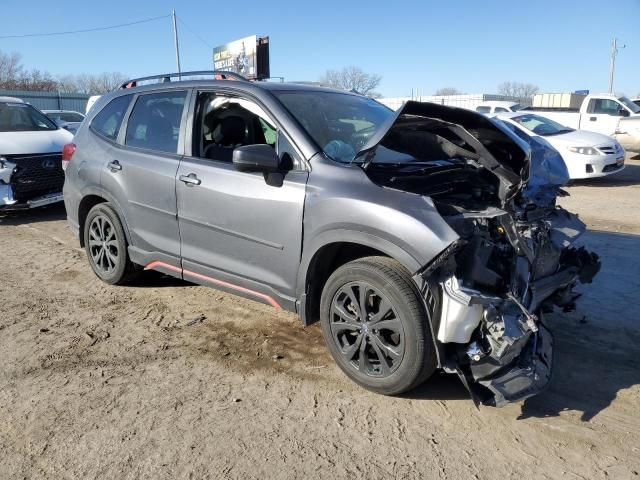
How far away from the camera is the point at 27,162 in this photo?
26.5 ft

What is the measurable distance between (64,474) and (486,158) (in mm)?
2972

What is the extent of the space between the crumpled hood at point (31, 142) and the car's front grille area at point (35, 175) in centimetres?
11

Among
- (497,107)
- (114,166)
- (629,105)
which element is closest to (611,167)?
(497,107)

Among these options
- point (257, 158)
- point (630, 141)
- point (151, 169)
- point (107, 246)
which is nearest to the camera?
point (257, 158)

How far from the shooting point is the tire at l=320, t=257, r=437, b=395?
9.81 ft

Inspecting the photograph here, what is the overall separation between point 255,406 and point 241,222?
1.29m

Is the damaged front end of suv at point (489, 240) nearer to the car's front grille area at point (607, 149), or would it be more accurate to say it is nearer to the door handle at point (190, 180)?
the door handle at point (190, 180)

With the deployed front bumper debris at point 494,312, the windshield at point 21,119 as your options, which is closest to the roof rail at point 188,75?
the deployed front bumper debris at point 494,312

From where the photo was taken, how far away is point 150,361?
3.75m

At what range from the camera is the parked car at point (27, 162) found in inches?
311

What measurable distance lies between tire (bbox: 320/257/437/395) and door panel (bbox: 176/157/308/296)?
420mm

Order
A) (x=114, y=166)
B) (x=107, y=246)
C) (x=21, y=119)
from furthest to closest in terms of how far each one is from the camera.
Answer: (x=21, y=119), (x=107, y=246), (x=114, y=166)

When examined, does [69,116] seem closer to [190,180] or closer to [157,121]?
[157,121]

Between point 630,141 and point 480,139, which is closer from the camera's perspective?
point 480,139
